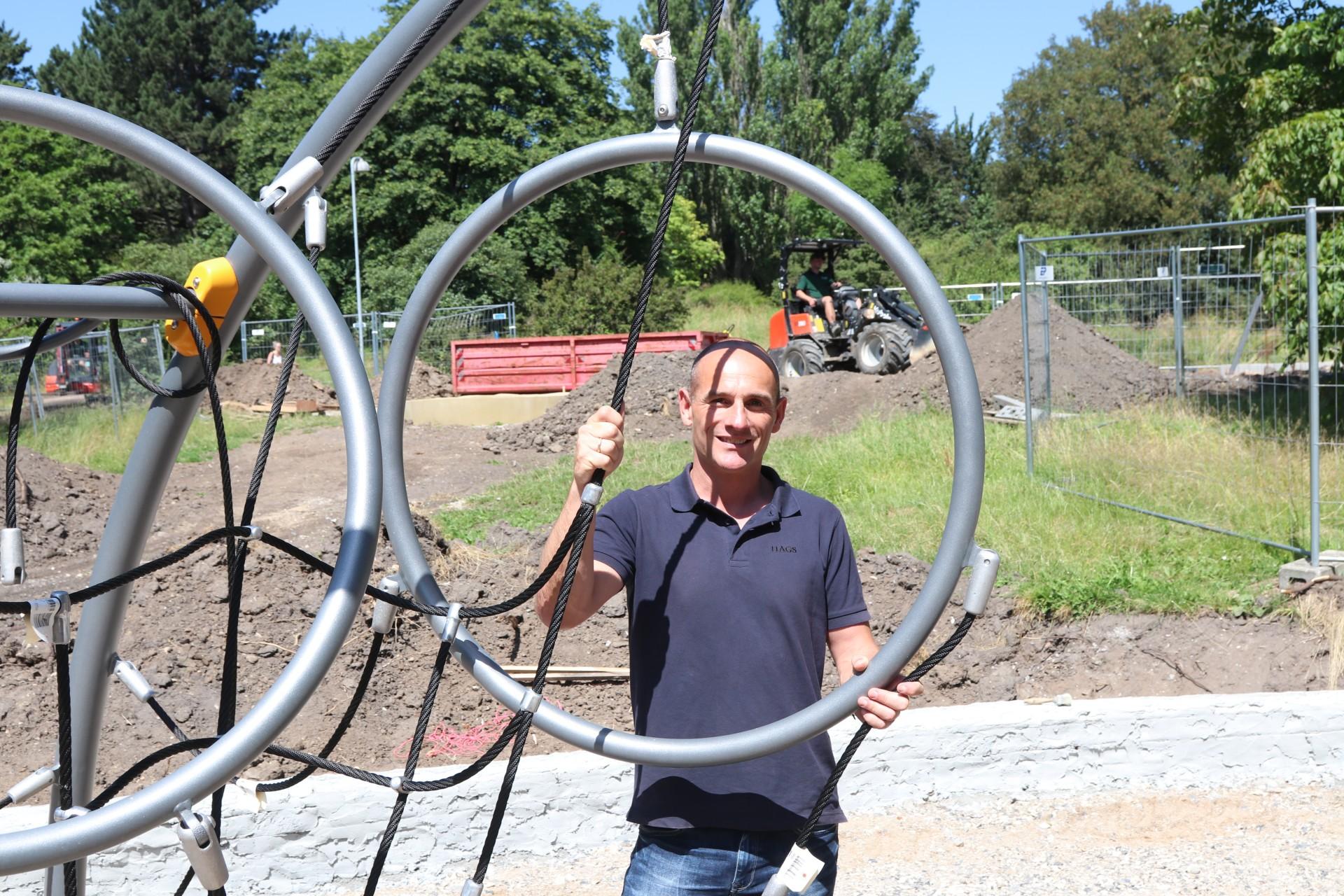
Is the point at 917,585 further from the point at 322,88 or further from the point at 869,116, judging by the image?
the point at 869,116

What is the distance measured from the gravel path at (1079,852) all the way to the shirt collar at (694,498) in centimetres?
227

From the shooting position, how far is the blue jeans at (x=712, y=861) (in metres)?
2.30

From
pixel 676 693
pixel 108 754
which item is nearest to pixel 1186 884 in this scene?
pixel 676 693

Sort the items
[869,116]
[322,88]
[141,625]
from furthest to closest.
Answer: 1. [869,116]
2. [322,88]
3. [141,625]

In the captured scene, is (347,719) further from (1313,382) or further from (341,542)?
(1313,382)

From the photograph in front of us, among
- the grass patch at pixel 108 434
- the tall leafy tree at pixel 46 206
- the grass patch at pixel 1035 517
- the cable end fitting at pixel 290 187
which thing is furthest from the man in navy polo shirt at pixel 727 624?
the tall leafy tree at pixel 46 206

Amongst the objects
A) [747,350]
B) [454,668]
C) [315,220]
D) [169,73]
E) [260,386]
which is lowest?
[454,668]

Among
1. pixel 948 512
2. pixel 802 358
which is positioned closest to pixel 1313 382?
pixel 948 512

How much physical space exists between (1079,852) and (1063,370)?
11.2m

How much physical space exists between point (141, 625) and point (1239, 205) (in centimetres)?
944

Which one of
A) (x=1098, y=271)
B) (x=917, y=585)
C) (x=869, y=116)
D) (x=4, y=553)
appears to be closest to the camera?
(x=4, y=553)

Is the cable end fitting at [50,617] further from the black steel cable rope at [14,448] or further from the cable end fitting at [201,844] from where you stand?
the cable end fitting at [201,844]

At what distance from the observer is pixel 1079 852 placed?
4531 millimetres

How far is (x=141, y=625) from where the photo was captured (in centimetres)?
613
